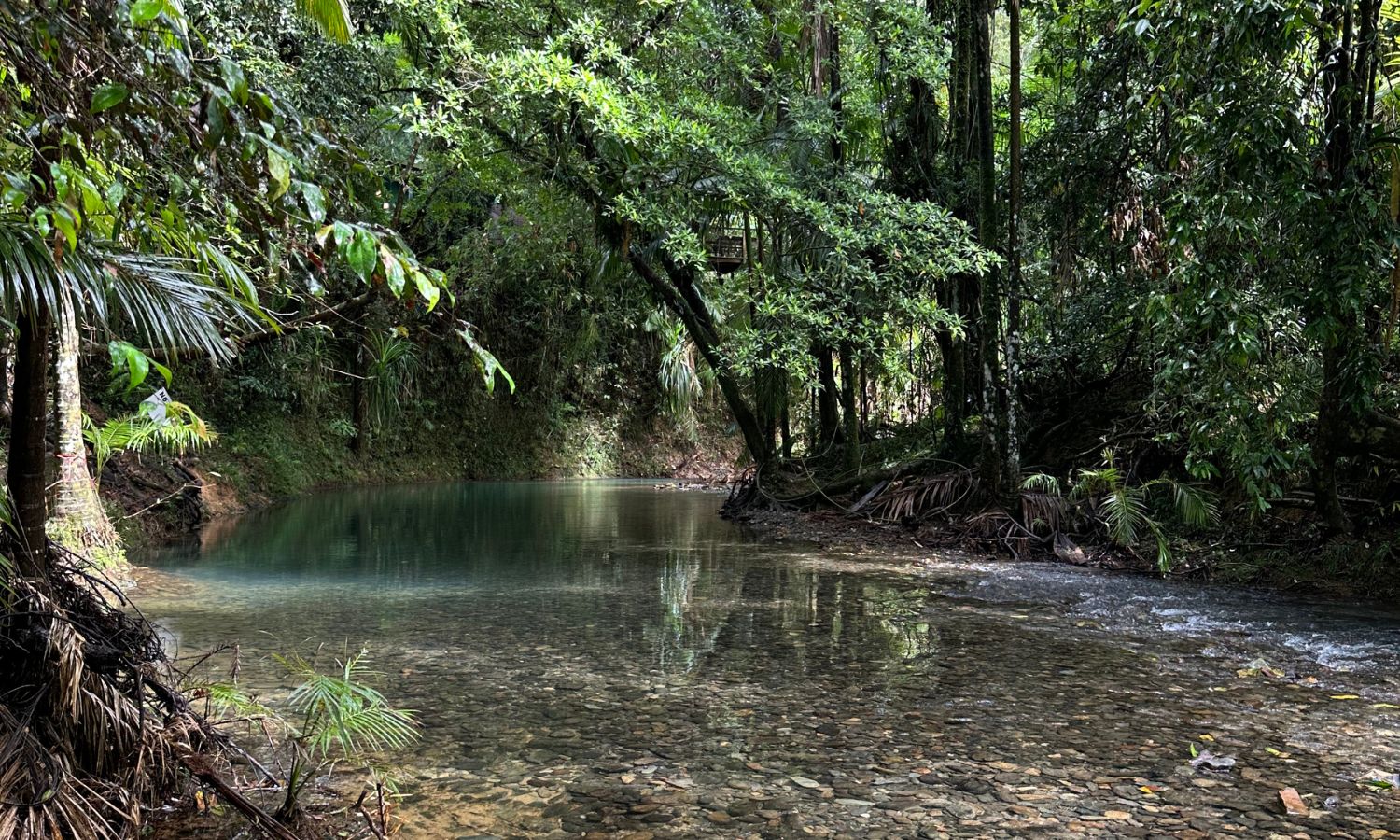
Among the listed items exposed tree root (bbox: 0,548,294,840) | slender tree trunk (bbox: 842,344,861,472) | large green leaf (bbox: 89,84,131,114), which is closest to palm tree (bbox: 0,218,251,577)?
exposed tree root (bbox: 0,548,294,840)

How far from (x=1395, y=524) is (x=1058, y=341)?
13.7 feet

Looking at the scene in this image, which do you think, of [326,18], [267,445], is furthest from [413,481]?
[326,18]

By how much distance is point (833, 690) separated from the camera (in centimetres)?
474

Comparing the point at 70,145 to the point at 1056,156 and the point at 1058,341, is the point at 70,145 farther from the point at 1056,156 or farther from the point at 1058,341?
the point at 1058,341

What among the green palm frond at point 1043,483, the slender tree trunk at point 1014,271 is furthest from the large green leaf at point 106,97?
the green palm frond at point 1043,483

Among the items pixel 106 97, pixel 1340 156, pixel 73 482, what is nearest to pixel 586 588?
pixel 73 482

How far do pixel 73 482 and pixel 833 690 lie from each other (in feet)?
20.1

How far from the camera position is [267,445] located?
738 inches

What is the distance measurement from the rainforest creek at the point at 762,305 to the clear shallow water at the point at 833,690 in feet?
0.18

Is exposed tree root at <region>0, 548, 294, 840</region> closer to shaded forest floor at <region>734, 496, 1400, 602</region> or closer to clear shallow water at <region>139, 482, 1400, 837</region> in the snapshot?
clear shallow water at <region>139, 482, 1400, 837</region>

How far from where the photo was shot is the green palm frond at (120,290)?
2.21m

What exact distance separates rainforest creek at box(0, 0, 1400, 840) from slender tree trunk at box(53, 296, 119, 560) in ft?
0.12

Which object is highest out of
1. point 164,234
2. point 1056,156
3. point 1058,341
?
point 1056,156

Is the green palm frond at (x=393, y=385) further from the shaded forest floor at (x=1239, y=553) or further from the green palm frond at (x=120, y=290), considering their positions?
the green palm frond at (x=120, y=290)
